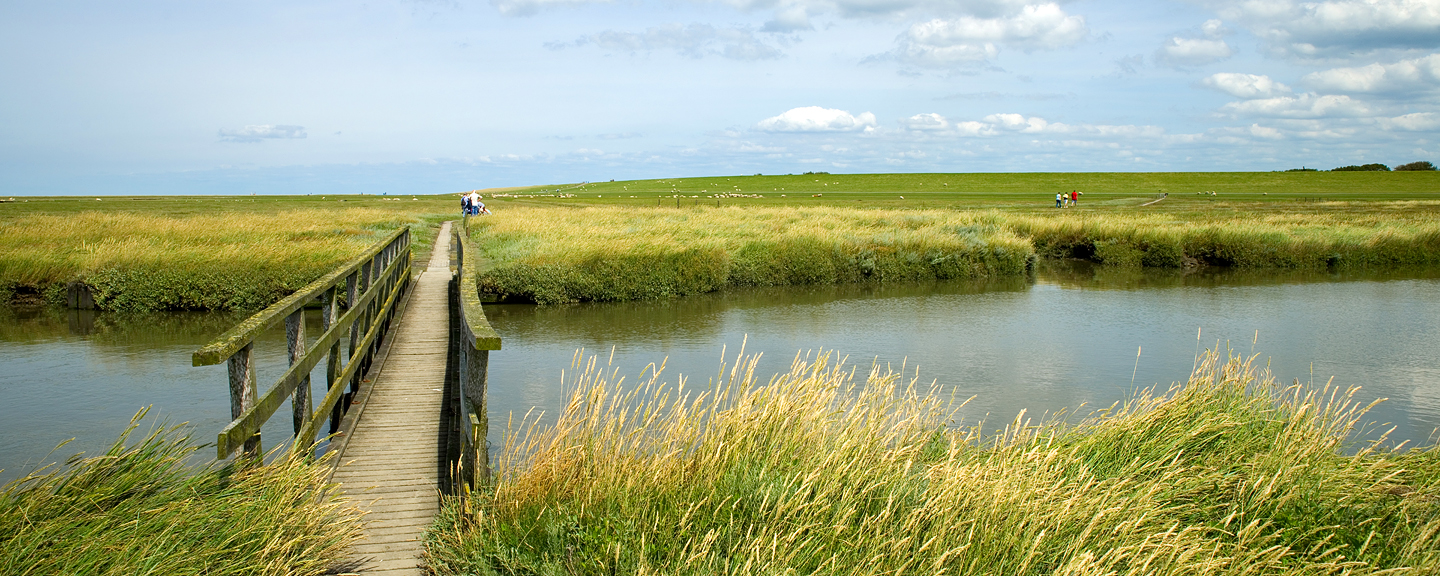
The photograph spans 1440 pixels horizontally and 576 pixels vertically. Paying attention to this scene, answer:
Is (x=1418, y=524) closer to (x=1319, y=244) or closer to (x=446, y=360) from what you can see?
(x=446, y=360)

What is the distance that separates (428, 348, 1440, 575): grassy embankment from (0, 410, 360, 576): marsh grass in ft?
2.18

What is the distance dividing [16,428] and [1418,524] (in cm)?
1174

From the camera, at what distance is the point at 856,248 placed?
24703mm

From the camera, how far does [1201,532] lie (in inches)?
186

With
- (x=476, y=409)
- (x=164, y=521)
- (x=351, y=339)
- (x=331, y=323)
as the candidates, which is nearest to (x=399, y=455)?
(x=331, y=323)

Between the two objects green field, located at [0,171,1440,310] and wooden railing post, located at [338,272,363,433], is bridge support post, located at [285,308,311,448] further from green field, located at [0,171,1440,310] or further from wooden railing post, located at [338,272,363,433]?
green field, located at [0,171,1440,310]

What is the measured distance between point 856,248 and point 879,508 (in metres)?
20.6

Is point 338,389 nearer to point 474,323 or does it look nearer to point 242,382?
point 474,323

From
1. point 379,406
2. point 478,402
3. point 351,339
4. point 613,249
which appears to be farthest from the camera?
point 613,249

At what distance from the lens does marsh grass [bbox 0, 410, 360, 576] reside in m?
3.45

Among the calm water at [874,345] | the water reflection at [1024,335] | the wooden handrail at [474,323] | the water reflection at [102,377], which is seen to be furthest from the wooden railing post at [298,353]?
the water reflection at [102,377]

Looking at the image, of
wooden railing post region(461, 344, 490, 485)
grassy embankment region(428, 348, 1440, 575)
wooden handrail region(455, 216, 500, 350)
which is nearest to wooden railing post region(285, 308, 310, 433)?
wooden handrail region(455, 216, 500, 350)

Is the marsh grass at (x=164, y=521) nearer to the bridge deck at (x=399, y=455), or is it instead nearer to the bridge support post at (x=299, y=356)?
the bridge deck at (x=399, y=455)

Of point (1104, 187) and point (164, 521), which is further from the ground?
point (1104, 187)
